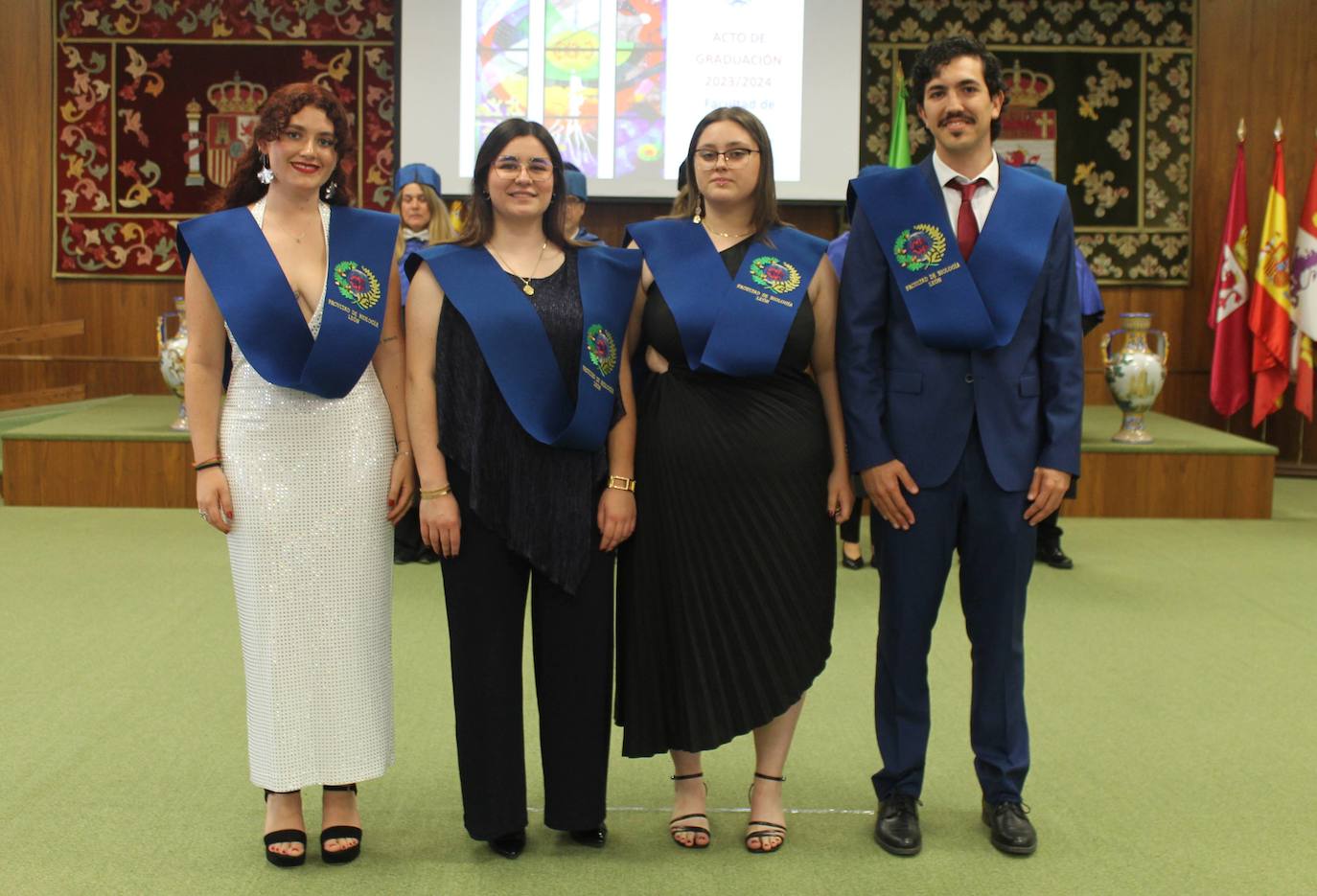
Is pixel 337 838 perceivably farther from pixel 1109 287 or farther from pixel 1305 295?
pixel 1109 287

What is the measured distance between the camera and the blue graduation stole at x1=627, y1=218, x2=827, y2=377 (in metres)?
2.42

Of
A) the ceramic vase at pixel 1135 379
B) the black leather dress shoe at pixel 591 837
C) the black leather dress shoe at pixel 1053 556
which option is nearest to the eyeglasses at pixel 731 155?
the black leather dress shoe at pixel 591 837

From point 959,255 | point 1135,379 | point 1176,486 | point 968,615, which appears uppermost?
point 959,255

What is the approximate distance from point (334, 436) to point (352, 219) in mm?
386

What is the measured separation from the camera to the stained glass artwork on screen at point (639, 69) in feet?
24.2

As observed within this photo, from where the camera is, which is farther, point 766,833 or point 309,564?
point 766,833

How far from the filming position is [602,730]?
2533 millimetres

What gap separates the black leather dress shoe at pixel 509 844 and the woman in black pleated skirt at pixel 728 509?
262 millimetres

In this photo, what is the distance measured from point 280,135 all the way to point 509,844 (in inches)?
51.5

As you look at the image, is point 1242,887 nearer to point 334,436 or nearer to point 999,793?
point 999,793

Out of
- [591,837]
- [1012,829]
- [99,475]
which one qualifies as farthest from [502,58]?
[1012,829]

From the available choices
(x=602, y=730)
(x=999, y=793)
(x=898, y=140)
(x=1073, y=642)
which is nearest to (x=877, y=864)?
(x=999, y=793)

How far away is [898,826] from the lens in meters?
2.59

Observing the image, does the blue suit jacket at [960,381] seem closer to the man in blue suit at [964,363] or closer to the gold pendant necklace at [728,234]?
the man in blue suit at [964,363]
